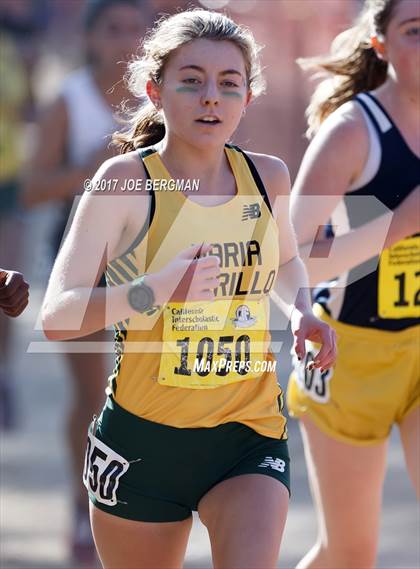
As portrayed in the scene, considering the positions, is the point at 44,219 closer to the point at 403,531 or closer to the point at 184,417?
the point at 403,531

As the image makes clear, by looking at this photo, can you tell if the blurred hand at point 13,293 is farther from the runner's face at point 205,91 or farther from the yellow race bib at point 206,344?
the runner's face at point 205,91

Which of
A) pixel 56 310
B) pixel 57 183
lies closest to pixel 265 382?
pixel 56 310

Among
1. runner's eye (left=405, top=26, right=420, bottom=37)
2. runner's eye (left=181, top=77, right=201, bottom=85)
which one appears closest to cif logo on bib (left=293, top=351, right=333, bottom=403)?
runner's eye (left=405, top=26, right=420, bottom=37)

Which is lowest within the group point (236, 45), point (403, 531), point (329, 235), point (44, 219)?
point (403, 531)

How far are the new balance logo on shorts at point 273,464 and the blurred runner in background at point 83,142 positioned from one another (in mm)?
2313

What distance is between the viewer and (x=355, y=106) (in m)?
4.29

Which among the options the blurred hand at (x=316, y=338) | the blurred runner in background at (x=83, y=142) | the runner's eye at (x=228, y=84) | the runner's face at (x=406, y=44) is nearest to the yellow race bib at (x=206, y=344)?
the blurred hand at (x=316, y=338)

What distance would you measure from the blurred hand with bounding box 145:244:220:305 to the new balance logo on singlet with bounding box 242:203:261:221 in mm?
352

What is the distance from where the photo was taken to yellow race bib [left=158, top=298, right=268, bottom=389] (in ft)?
11.5

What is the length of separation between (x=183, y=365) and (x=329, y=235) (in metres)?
1.09

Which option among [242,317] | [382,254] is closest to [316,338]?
[242,317]

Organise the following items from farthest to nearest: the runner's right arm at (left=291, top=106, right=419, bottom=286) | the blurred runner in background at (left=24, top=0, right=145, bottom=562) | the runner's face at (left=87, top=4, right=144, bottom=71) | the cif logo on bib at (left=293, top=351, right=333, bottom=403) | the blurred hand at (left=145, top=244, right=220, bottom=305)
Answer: the runner's face at (left=87, top=4, right=144, bottom=71), the blurred runner in background at (left=24, top=0, right=145, bottom=562), the cif logo on bib at (left=293, top=351, right=333, bottom=403), the runner's right arm at (left=291, top=106, right=419, bottom=286), the blurred hand at (left=145, top=244, right=220, bottom=305)

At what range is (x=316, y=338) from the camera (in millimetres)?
3543

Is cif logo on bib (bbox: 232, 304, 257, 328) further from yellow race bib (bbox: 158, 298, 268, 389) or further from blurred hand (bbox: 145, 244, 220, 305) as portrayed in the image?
blurred hand (bbox: 145, 244, 220, 305)
